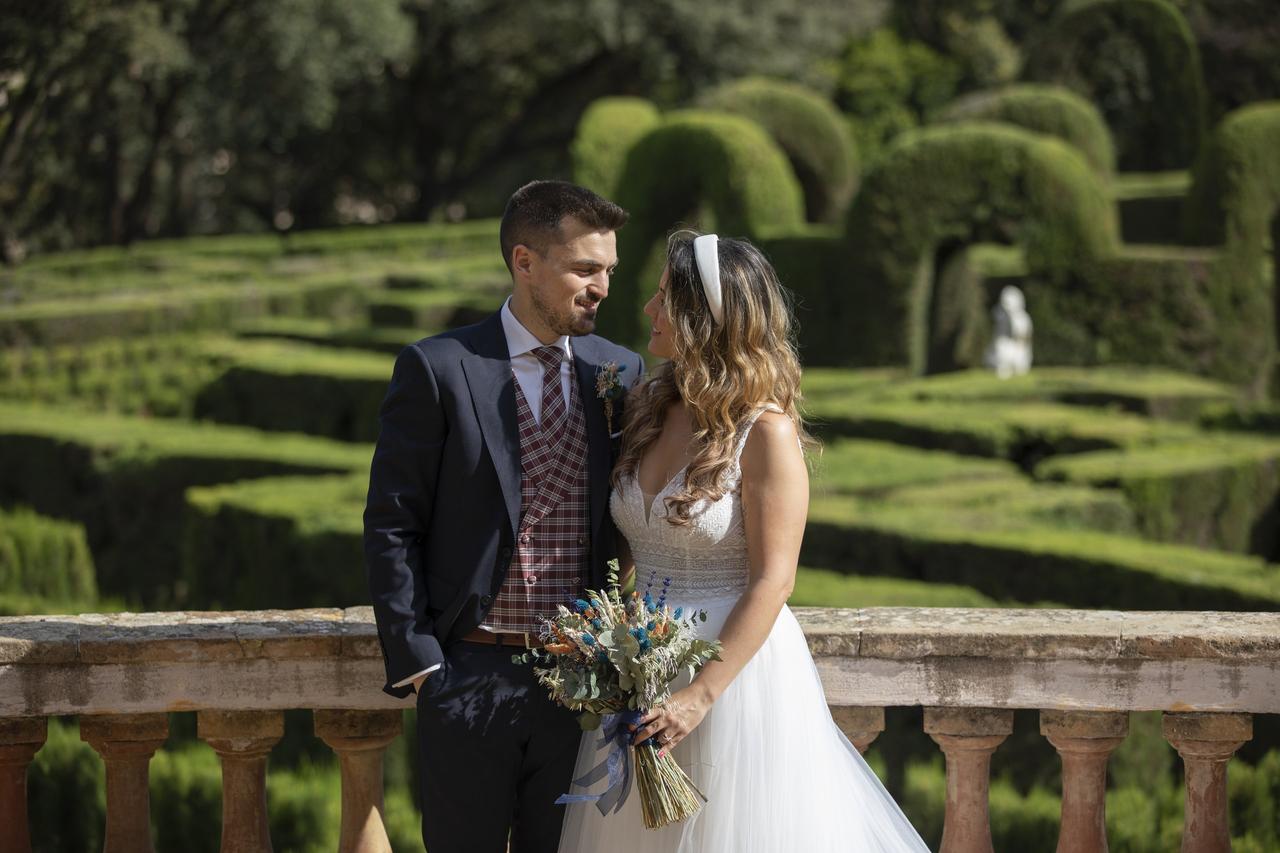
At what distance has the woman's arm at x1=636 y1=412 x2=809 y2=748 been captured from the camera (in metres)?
2.99

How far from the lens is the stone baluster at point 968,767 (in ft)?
11.6

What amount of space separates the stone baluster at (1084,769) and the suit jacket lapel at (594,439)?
1134mm

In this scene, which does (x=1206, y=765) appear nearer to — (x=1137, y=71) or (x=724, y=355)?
(x=724, y=355)

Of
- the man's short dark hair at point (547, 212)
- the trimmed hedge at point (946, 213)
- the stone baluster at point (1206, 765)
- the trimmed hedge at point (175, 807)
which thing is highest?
the trimmed hedge at point (946, 213)

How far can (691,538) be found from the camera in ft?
10.1

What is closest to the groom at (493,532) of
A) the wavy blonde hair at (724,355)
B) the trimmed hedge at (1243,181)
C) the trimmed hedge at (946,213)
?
the wavy blonde hair at (724,355)

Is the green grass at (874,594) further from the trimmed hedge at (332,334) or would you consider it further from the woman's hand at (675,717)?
the trimmed hedge at (332,334)

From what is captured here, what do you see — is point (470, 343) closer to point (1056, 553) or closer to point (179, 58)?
point (1056, 553)

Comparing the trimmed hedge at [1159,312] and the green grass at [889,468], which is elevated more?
the trimmed hedge at [1159,312]

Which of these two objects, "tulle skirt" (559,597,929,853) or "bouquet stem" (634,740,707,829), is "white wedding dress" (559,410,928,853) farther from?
"bouquet stem" (634,740,707,829)

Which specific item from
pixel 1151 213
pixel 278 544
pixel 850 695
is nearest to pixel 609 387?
pixel 850 695

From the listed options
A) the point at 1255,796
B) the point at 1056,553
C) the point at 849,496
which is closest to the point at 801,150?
the point at 849,496

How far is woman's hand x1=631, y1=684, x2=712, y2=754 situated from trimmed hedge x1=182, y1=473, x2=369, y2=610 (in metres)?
5.76

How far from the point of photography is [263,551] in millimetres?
9547
